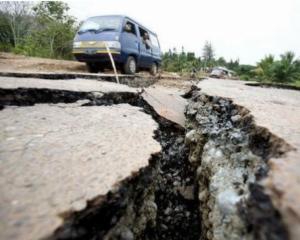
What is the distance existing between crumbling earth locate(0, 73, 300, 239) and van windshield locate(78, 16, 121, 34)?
3.70 m

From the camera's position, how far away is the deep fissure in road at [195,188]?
2.12ft

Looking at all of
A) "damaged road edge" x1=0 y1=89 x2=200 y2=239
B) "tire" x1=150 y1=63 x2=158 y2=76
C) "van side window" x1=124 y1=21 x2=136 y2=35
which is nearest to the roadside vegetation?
"tire" x1=150 y1=63 x2=158 y2=76

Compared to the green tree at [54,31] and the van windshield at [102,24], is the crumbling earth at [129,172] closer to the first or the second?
the van windshield at [102,24]

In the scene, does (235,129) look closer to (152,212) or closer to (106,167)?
(152,212)

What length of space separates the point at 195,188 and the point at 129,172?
2.44 ft

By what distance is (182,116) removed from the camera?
7.34ft

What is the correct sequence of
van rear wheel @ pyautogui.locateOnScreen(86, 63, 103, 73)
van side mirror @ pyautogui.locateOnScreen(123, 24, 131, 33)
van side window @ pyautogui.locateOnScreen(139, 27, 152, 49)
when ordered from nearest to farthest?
van side mirror @ pyautogui.locateOnScreen(123, 24, 131, 33) → van rear wheel @ pyautogui.locateOnScreen(86, 63, 103, 73) → van side window @ pyautogui.locateOnScreen(139, 27, 152, 49)

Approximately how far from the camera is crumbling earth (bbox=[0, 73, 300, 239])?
24.5 inches

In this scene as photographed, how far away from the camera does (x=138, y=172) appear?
873mm

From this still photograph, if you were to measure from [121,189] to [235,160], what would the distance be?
2.05 feet

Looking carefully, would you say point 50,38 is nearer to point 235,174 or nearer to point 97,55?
point 97,55

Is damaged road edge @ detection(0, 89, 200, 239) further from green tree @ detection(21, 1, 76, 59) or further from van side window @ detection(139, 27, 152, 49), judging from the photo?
green tree @ detection(21, 1, 76, 59)

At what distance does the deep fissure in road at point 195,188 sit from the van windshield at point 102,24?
363 centimetres

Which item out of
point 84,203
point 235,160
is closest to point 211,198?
point 235,160
